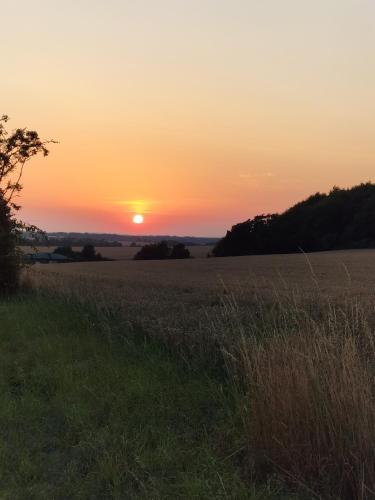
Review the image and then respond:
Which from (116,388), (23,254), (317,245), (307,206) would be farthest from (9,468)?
(307,206)

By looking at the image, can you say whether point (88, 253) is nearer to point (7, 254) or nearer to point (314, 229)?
point (314, 229)

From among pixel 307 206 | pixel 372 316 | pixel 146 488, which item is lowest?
pixel 146 488

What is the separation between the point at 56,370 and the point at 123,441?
2.61m

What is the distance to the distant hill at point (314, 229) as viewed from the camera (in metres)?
69.0

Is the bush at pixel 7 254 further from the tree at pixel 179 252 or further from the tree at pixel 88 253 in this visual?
the tree at pixel 88 253

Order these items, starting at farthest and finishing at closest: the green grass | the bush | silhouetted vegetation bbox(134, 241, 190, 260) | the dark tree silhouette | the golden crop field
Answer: the dark tree silhouette → silhouetted vegetation bbox(134, 241, 190, 260) → the bush → the golden crop field → the green grass

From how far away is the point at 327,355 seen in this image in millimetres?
4438

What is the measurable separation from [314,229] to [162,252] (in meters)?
29.2

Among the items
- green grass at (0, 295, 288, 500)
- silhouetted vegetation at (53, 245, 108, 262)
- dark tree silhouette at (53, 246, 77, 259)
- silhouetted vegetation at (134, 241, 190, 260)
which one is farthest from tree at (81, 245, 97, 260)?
green grass at (0, 295, 288, 500)

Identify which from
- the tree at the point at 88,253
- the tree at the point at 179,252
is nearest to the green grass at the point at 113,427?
the tree at the point at 179,252

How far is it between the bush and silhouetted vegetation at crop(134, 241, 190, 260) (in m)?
40.6

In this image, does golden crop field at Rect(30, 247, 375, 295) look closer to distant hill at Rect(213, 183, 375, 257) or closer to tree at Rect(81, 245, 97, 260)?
tree at Rect(81, 245, 97, 260)

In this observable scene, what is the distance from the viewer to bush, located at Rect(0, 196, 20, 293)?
659 inches

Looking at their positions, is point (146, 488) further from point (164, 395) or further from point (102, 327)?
point (102, 327)
